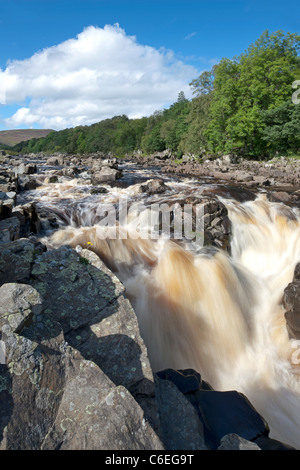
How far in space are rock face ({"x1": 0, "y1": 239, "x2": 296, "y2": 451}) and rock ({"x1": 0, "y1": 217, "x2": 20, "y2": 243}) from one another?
2.39m

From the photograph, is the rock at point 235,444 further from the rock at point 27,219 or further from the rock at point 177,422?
the rock at point 27,219

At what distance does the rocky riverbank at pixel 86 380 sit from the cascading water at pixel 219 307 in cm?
194

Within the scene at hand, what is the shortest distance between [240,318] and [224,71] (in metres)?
46.5

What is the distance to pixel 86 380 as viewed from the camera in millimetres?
2770

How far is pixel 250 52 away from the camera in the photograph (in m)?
42.2

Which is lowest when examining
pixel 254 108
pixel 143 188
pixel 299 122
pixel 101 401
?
pixel 101 401

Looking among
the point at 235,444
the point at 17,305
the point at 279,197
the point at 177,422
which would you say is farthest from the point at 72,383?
the point at 279,197

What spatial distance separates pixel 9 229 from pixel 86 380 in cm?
606

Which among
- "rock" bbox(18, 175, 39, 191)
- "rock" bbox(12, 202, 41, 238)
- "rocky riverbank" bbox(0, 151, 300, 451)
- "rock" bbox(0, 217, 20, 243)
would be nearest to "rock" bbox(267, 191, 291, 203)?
"rock" bbox(12, 202, 41, 238)

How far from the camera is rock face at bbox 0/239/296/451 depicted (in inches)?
95.6

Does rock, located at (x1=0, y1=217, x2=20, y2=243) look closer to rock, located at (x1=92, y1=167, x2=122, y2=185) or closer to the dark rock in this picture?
the dark rock
